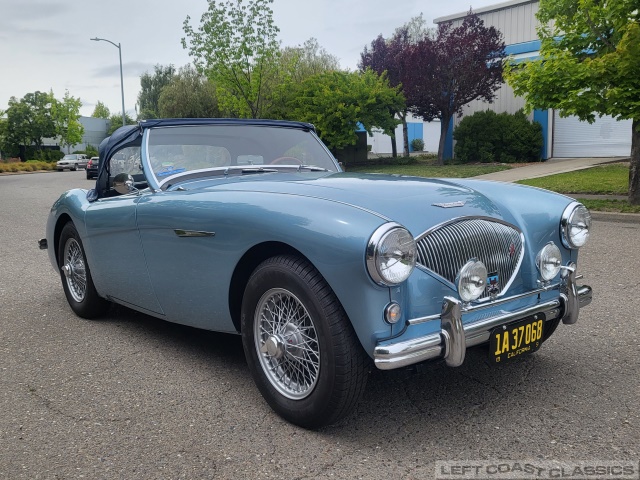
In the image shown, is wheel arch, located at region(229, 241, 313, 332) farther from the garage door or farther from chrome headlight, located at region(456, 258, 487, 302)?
the garage door

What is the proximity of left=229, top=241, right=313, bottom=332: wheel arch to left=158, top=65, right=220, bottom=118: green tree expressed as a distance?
111ft

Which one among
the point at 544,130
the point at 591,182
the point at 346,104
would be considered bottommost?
the point at 591,182

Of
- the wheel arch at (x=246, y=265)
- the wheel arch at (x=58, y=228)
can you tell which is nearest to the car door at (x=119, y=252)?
the wheel arch at (x=58, y=228)

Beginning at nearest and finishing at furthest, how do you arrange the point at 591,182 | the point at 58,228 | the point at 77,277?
the point at 77,277 < the point at 58,228 < the point at 591,182

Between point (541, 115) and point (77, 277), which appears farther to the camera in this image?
point (541, 115)

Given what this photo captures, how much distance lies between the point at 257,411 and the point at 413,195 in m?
1.28

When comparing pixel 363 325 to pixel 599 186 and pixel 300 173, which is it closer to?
pixel 300 173

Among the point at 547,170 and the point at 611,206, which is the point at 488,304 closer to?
the point at 611,206

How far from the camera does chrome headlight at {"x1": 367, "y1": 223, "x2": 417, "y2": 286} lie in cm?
239

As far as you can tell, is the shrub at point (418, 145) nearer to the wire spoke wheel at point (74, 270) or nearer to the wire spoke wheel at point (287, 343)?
the wire spoke wheel at point (74, 270)

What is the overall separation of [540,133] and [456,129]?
3507 millimetres

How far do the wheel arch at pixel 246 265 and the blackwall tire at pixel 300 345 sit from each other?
47mm

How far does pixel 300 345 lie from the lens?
2.71m

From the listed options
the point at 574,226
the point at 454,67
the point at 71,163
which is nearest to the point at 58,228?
the point at 574,226
